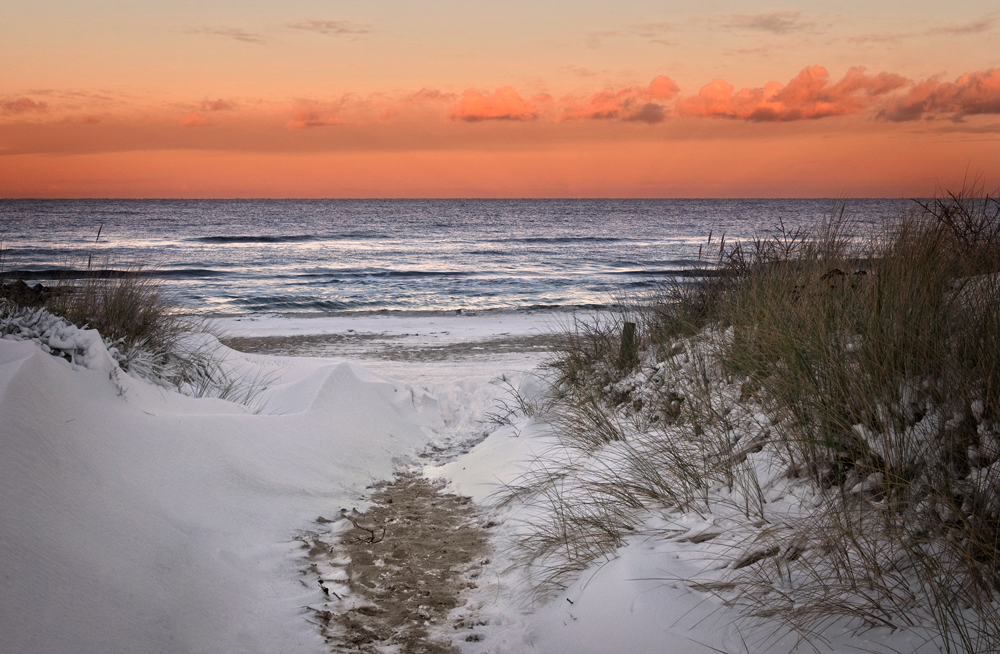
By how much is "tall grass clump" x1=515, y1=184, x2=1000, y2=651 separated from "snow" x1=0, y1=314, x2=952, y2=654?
0.17 meters

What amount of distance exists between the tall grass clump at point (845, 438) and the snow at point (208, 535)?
0.17m

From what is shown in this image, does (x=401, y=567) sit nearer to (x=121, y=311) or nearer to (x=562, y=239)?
(x=121, y=311)

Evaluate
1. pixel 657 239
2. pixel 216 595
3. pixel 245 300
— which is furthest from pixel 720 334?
pixel 657 239

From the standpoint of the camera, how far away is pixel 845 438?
2.69 metres

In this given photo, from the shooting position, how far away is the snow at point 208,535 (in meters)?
2.39

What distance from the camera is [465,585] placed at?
3.24 metres

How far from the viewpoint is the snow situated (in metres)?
2.39

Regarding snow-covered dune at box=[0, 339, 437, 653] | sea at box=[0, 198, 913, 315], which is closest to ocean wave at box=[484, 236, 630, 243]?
sea at box=[0, 198, 913, 315]

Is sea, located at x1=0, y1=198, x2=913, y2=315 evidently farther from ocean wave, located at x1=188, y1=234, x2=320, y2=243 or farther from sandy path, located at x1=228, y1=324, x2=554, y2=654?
Result: sandy path, located at x1=228, y1=324, x2=554, y2=654

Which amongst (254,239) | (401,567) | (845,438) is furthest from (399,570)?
(254,239)

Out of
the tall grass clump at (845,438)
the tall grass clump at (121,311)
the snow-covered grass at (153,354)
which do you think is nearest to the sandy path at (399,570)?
the tall grass clump at (845,438)

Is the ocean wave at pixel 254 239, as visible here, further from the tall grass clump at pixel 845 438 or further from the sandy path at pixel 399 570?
the tall grass clump at pixel 845 438

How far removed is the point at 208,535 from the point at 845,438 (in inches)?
132

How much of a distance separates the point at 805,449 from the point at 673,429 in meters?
1.18
